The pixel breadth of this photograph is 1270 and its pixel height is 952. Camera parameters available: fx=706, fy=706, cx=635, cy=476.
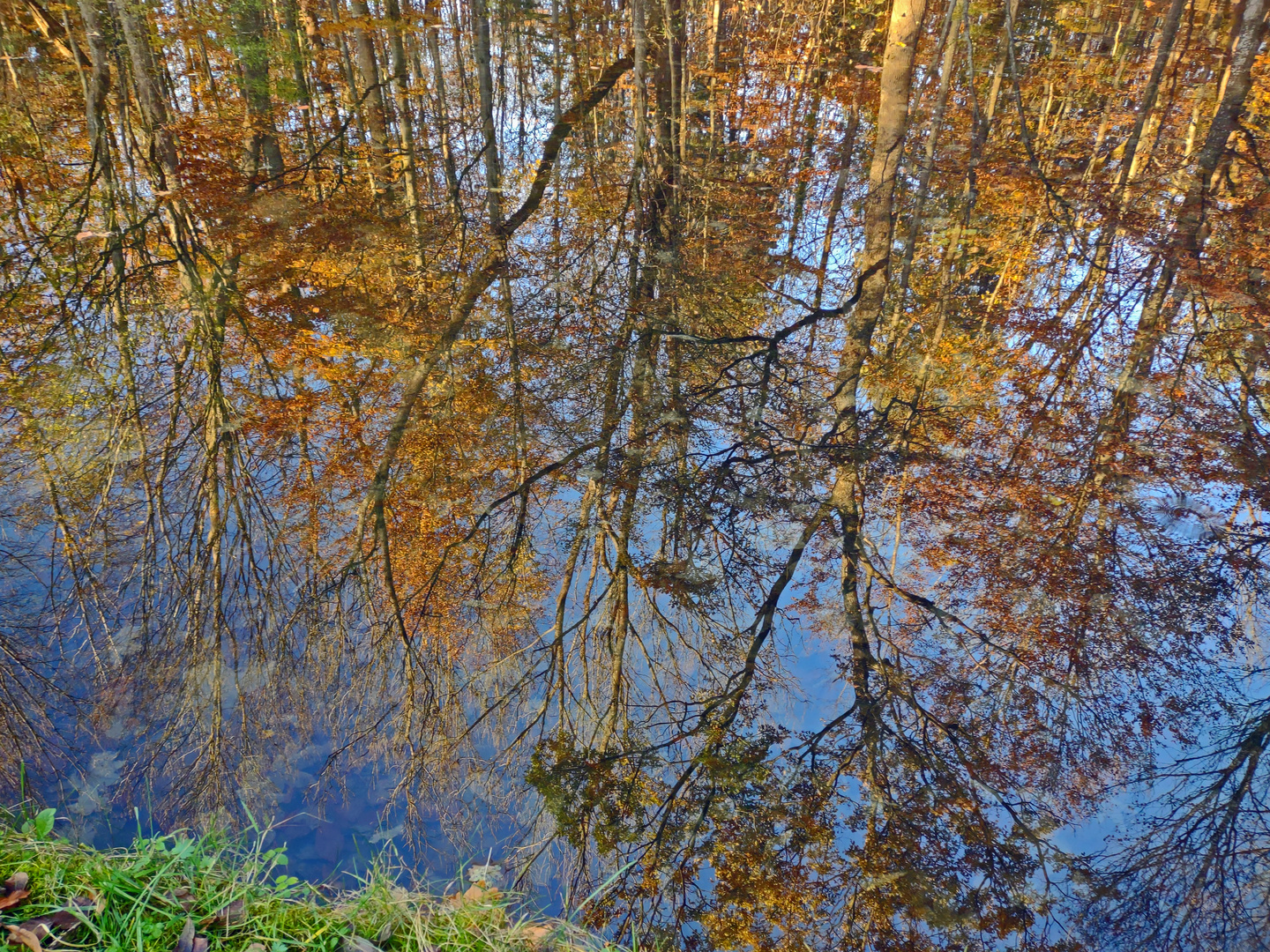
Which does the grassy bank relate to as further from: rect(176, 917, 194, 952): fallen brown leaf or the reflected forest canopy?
the reflected forest canopy

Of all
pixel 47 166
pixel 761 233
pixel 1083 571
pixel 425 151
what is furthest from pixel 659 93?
pixel 1083 571

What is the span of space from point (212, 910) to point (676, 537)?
185 centimetres

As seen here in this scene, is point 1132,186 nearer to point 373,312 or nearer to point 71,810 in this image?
point 373,312

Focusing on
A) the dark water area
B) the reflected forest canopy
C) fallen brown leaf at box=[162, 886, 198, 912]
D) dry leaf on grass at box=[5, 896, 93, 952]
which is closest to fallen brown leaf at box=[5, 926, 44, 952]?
dry leaf on grass at box=[5, 896, 93, 952]

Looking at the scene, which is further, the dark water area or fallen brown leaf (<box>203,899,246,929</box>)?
the dark water area

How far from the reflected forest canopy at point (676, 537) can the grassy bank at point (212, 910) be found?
25 cm

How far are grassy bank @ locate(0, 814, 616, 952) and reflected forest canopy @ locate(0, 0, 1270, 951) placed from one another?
25cm

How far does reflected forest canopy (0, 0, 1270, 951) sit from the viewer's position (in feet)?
6.54

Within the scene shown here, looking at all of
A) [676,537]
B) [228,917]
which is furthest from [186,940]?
[676,537]

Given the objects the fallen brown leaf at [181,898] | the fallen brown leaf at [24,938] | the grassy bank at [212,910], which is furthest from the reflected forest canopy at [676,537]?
the fallen brown leaf at [24,938]

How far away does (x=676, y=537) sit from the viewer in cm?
286

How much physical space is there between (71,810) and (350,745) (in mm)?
693

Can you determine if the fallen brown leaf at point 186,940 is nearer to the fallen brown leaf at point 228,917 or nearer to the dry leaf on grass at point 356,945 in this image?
the fallen brown leaf at point 228,917

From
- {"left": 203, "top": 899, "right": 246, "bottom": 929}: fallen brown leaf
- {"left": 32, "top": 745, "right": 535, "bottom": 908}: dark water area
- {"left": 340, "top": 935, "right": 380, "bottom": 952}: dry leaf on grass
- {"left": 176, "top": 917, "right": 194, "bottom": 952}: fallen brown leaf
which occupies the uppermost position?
{"left": 176, "top": 917, "right": 194, "bottom": 952}: fallen brown leaf
